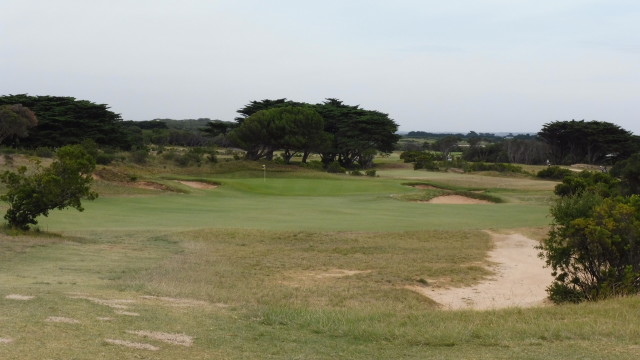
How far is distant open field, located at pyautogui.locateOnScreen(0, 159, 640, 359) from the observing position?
8.32 metres

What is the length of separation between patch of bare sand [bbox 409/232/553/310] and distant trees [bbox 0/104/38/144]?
48.0m

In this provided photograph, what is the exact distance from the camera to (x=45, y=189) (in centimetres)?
2075

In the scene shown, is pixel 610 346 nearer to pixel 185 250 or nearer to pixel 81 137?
pixel 185 250

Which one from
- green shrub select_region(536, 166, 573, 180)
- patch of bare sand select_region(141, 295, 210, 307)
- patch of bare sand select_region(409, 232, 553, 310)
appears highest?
green shrub select_region(536, 166, 573, 180)

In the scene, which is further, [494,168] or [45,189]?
[494,168]

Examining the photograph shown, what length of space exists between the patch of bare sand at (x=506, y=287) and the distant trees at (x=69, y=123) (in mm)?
53738

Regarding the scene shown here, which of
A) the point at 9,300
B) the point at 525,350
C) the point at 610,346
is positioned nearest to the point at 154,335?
the point at 9,300

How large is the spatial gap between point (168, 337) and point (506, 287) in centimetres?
1110

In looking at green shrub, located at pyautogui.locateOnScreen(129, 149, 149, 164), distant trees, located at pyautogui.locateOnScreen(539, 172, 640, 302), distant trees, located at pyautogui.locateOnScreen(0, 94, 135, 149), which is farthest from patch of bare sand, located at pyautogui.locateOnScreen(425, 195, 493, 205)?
distant trees, located at pyautogui.locateOnScreen(0, 94, 135, 149)

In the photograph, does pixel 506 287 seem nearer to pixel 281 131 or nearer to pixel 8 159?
pixel 8 159

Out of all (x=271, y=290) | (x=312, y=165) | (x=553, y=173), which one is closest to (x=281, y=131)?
(x=312, y=165)

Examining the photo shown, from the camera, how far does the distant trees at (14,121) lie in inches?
2285

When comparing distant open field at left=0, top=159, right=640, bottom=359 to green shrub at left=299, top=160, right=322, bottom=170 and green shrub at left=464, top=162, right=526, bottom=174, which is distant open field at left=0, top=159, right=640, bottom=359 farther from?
green shrub at left=464, top=162, right=526, bottom=174

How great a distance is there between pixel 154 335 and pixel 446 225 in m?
20.4
